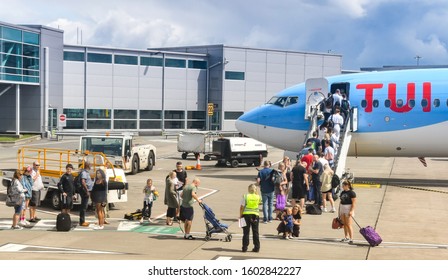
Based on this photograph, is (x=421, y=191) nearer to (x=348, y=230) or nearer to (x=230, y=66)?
(x=348, y=230)

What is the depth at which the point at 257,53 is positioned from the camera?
84.4m

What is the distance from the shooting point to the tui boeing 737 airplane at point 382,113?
29875 millimetres

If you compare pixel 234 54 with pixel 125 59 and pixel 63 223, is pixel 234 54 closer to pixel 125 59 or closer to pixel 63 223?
pixel 125 59

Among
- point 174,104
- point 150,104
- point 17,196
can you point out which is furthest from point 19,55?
point 17,196

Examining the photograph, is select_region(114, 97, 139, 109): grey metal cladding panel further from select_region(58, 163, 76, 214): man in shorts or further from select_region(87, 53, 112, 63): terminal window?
select_region(58, 163, 76, 214): man in shorts

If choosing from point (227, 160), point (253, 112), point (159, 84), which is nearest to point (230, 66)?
point (159, 84)

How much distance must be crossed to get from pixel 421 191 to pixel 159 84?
5515cm

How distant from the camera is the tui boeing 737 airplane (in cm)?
2988

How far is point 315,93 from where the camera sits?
102 feet

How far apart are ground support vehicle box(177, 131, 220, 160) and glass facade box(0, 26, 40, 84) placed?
24378mm

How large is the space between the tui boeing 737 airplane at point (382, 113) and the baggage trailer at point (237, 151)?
8405 millimetres

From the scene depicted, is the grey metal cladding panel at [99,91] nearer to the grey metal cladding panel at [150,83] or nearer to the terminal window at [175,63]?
the grey metal cladding panel at [150,83]

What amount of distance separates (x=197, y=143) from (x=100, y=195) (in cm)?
2545
